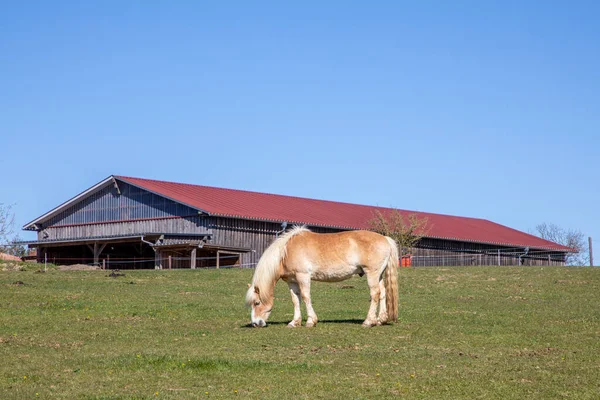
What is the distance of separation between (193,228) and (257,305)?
33813 mm

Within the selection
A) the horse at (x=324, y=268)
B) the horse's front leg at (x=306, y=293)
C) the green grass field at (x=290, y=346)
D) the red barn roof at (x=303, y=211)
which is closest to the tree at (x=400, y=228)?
the red barn roof at (x=303, y=211)

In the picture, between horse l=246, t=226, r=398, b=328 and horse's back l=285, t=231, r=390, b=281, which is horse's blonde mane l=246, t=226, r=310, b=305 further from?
horse's back l=285, t=231, r=390, b=281

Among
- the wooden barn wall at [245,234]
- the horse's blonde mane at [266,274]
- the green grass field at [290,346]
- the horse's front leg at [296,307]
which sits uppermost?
the wooden barn wall at [245,234]

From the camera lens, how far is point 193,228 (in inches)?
2052

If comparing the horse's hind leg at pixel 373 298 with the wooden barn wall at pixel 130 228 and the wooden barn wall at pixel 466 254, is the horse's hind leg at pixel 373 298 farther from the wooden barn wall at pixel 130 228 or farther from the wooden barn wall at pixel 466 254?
the wooden barn wall at pixel 466 254

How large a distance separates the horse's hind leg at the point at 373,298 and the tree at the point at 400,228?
36.5 meters

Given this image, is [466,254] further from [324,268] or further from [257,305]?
[257,305]

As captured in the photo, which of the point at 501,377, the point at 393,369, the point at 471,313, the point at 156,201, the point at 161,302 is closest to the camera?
the point at 501,377

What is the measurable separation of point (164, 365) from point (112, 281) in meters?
19.7

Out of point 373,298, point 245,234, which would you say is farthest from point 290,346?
point 245,234

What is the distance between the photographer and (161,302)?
25.5 meters

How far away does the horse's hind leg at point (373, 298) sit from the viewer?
18547mm

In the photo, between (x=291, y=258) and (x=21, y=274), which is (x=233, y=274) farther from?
(x=291, y=258)

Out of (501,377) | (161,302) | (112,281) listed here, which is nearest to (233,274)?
(112,281)
